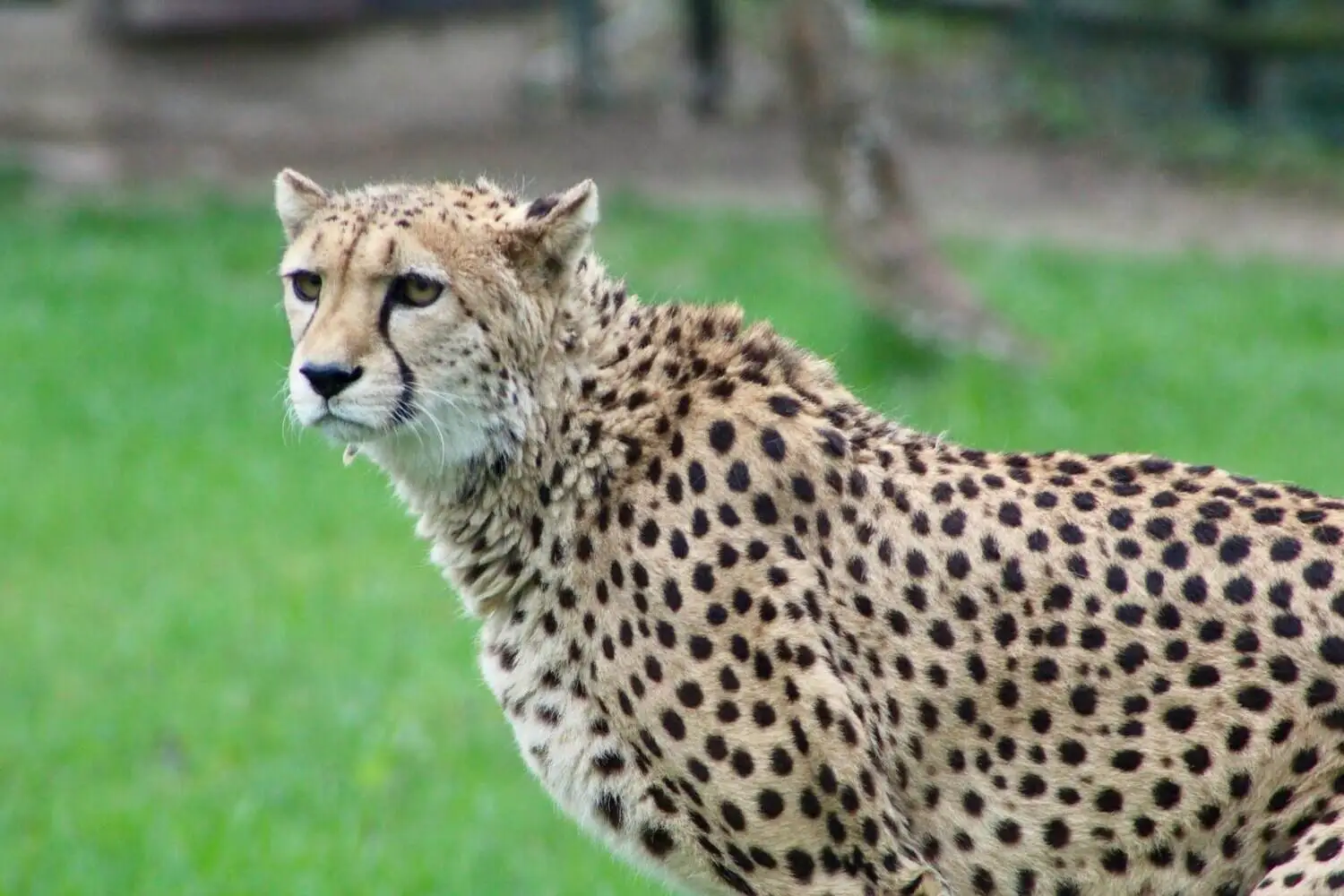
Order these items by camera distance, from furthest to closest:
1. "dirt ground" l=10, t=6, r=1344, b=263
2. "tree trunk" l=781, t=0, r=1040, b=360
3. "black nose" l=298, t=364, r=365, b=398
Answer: "dirt ground" l=10, t=6, r=1344, b=263, "tree trunk" l=781, t=0, r=1040, b=360, "black nose" l=298, t=364, r=365, b=398

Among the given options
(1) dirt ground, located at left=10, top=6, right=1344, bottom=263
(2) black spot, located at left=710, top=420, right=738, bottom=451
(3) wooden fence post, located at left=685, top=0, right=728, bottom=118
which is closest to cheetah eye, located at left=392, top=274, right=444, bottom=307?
(2) black spot, located at left=710, top=420, right=738, bottom=451

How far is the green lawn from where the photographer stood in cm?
547

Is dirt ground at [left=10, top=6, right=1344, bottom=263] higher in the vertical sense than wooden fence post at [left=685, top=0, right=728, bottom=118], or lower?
lower

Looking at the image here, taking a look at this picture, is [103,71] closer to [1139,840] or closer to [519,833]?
[519,833]

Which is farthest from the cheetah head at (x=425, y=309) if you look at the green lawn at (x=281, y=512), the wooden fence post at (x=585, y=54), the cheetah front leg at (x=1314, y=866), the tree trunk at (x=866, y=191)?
the wooden fence post at (x=585, y=54)

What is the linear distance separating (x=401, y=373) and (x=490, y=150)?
A: 34.3ft

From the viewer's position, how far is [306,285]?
11.4ft

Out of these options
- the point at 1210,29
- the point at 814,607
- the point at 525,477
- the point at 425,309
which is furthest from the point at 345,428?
the point at 1210,29

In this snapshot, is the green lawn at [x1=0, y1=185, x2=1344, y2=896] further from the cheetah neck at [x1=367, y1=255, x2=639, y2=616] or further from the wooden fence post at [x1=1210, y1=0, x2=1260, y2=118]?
the wooden fence post at [x1=1210, y1=0, x2=1260, y2=118]

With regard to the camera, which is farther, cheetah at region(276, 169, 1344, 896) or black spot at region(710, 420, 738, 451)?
black spot at region(710, 420, 738, 451)

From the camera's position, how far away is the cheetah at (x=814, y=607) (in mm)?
3301

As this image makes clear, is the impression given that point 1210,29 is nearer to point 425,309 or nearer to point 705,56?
point 705,56

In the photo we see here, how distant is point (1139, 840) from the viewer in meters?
3.36

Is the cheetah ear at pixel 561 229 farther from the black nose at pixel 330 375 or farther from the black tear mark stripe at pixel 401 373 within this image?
the black nose at pixel 330 375
